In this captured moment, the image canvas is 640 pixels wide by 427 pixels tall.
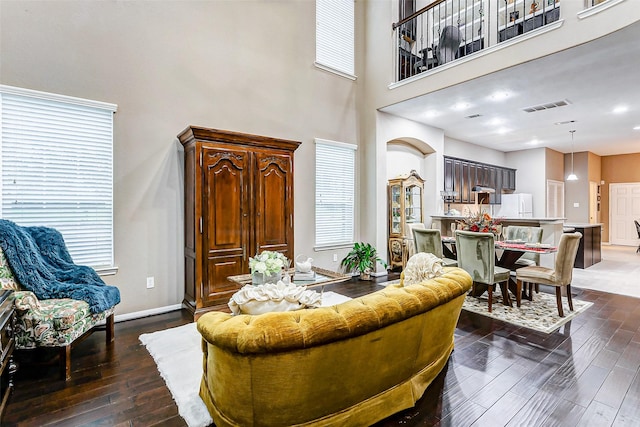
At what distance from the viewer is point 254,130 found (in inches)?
185

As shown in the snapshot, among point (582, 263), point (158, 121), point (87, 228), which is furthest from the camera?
point (582, 263)

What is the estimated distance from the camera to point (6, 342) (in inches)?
81.8

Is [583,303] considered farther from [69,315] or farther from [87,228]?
[87,228]

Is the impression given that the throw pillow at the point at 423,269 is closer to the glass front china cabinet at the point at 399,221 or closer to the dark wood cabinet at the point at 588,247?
the glass front china cabinet at the point at 399,221

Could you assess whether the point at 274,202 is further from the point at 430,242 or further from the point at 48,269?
the point at 48,269

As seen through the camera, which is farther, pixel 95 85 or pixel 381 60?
pixel 381 60

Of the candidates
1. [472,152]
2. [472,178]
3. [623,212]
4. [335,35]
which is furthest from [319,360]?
[623,212]

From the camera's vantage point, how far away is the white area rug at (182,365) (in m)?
2.00

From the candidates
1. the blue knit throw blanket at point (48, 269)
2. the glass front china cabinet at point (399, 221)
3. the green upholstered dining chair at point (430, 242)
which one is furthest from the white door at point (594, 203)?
the blue knit throw blanket at point (48, 269)

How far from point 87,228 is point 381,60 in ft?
17.4

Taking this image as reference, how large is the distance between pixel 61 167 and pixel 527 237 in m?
6.37

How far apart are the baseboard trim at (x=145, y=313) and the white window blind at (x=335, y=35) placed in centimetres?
438

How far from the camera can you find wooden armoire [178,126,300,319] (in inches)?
145

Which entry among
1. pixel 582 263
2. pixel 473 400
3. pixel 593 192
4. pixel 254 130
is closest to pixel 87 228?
pixel 254 130
